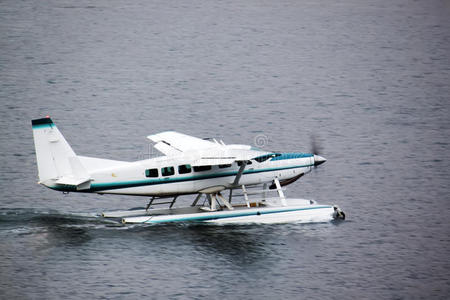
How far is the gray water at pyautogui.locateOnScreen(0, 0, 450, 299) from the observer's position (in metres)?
34.4

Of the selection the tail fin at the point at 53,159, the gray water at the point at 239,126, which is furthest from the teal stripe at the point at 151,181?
the gray water at the point at 239,126

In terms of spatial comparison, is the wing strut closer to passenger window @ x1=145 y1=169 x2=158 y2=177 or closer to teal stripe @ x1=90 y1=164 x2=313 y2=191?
teal stripe @ x1=90 y1=164 x2=313 y2=191

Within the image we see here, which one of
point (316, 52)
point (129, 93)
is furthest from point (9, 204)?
point (316, 52)

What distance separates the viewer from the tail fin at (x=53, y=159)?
120ft

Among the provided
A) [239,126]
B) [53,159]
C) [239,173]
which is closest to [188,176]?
[239,173]

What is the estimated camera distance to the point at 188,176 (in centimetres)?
3859

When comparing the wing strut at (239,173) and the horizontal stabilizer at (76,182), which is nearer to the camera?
the horizontal stabilizer at (76,182)

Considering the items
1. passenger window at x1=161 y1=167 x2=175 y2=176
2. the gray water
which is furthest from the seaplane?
the gray water

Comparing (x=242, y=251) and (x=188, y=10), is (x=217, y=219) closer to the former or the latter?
(x=242, y=251)

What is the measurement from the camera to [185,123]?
6066 centimetres

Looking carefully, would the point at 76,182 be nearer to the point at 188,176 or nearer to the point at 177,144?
the point at 188,176

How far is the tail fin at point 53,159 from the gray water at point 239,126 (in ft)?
9.76

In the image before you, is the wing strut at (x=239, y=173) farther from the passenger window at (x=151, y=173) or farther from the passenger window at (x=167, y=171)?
the passenger window at (x=151, y=173)

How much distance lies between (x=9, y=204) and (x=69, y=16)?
54.6 m
